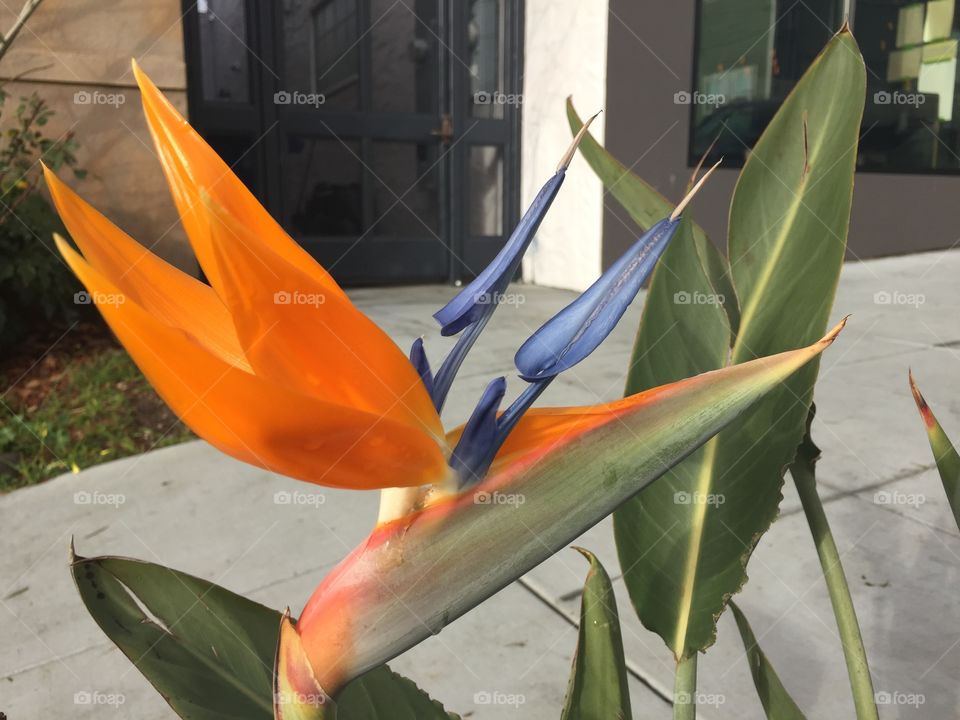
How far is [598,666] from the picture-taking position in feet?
1.15

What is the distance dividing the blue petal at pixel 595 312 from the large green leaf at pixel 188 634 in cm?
14

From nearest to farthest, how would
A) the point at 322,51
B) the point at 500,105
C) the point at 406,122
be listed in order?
the point at 322,51
the point at 406,122
the point at 500,105

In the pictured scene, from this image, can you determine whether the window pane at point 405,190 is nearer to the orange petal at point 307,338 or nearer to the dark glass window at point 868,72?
the dark glass window at point 868,72

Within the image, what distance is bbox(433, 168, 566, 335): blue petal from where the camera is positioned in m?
0.23

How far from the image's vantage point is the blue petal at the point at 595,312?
0.21 m

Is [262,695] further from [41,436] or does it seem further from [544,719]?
[41,436]

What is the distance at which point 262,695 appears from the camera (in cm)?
30

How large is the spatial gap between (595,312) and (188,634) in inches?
7.7

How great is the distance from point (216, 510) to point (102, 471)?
0.38m

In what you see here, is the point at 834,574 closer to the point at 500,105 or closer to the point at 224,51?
the point at 224,51

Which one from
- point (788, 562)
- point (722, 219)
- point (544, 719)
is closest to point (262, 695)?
point (544, 719)

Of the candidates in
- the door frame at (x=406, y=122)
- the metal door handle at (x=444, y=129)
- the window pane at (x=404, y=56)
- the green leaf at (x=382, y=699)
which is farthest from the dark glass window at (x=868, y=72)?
the green leaf at (x=382, y=699)

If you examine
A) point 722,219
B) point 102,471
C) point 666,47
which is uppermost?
point 666,47

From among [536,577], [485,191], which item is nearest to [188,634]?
[536,577]
